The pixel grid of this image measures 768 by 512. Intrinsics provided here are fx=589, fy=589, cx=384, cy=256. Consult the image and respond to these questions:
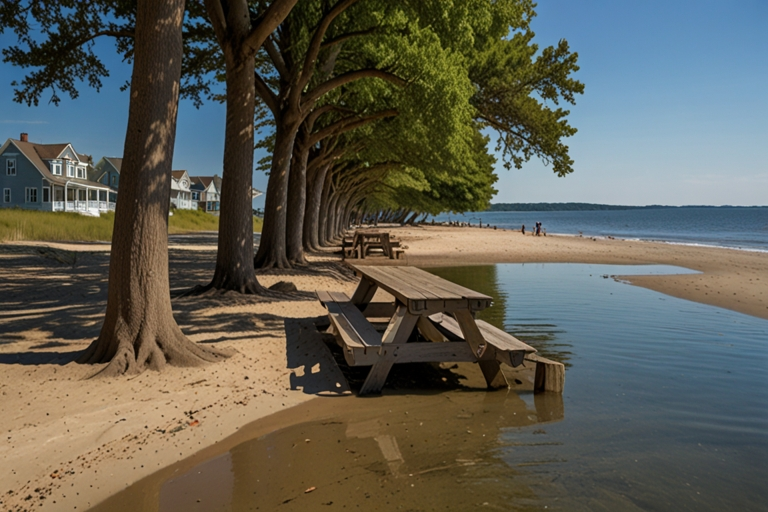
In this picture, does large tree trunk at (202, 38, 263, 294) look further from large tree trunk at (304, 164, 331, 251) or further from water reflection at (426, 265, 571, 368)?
large tree trunk at (304, 164, 331, 251)

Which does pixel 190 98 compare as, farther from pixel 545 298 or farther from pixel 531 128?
pixel 545 298

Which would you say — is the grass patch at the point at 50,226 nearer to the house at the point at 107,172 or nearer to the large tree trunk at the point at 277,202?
the large tree trunk at the point at 277,202

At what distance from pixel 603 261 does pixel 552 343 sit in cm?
1954

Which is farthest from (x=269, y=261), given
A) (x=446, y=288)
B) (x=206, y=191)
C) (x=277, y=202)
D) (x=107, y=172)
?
(x=206, y=191)

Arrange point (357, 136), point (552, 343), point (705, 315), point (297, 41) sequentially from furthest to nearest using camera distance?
point (357, 136) < point (297, 41) < point (705, 315) < point (552, 343)

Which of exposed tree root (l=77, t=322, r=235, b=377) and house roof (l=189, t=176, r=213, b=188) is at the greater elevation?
house roof (l=189, t=176, r=213, b=188)

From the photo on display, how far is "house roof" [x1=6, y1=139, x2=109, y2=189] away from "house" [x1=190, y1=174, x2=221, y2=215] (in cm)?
3772

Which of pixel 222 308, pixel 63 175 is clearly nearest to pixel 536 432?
pixel 222 308

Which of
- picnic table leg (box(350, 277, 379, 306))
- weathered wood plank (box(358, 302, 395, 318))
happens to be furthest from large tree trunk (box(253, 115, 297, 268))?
weathered wood plank (box(358, 302, 395, 318))

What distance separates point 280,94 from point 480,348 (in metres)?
11.5

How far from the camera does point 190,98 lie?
19.9 m

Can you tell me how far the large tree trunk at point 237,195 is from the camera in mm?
11398

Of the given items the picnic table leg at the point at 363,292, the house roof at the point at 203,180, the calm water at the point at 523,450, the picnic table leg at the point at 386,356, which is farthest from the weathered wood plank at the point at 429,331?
the house roof at the point at 203,180

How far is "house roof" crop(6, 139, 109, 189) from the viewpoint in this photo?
161 feet
